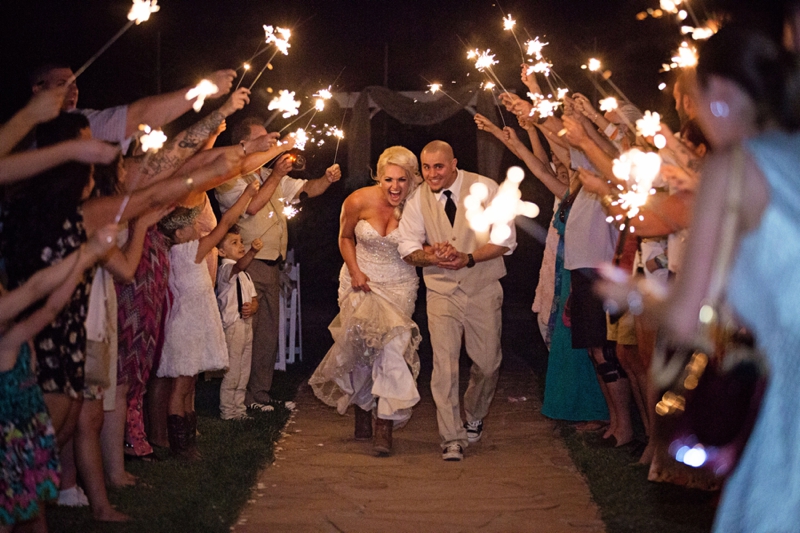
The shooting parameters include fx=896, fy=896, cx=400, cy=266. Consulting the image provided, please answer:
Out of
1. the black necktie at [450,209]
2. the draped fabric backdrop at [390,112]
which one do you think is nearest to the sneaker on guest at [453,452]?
the black necktie at [450,209]

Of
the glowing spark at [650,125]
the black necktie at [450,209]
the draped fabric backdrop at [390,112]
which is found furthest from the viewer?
the draped fabric backdrop at [390,112]

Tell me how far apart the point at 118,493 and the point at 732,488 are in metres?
4.10

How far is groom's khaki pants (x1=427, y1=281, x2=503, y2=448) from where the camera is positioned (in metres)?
6.99

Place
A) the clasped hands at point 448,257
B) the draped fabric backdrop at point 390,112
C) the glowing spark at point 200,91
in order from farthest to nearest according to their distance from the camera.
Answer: the draped fabric backdrop at point 390,112 → the clasped hands at point 448,257 → the glowing spark at point 200,91

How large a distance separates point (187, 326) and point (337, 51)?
8.23 meters

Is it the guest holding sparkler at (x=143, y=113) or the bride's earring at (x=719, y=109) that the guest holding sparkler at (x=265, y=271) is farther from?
the bride's earring at (x=719, y=109)

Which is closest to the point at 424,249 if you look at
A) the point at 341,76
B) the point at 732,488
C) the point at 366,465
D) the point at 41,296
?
the point at 366,465

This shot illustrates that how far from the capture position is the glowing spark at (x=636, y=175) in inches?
165

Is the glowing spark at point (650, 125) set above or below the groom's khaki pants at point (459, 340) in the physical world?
above

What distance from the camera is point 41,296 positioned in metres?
3.70

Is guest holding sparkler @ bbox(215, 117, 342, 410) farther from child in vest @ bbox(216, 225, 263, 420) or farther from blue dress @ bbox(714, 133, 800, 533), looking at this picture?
blue dress @ bbox(714, 133, 800, 533)

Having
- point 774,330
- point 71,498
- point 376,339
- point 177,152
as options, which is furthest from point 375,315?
point 774,330

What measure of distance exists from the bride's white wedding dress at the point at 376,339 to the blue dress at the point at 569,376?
4.17 ft

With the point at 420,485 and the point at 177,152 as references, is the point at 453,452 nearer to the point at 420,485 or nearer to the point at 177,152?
the point at 420,485
